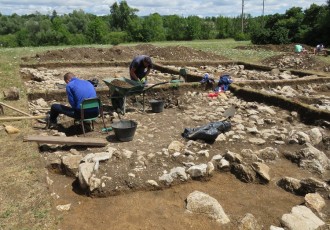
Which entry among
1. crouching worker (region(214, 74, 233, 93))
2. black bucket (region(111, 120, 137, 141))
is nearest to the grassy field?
black bucket (region(111, 120, 137, 141))

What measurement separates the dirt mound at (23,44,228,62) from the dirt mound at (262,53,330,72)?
109 inches

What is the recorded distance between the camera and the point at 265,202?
14.3 ft

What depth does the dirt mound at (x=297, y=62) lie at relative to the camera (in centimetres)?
1457

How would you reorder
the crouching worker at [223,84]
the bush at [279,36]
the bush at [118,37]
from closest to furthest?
the crouching worker at [223,84], the bush at [279,36], the bush at [118,37]

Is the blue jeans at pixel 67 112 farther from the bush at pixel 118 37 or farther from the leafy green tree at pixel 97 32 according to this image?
the leafy green tree at pixel 97 32

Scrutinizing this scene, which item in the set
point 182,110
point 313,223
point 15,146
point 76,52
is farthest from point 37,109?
point 76,52

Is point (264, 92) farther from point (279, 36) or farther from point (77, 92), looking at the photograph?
point (279, 36)

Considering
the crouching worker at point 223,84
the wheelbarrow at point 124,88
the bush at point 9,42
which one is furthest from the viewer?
the bush at point 9,42

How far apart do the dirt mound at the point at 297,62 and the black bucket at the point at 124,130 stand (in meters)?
10.8

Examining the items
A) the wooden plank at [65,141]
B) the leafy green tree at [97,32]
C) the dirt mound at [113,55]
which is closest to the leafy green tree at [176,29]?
the leafy green tree at [97,32]

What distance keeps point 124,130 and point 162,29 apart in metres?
50.4

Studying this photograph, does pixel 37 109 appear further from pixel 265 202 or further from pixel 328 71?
pixel 328 71

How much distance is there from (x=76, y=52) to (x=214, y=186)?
13745 millimetres

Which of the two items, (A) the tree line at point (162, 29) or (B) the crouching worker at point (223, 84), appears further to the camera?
(A) the tree line at point (162, 29)
